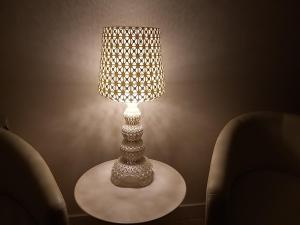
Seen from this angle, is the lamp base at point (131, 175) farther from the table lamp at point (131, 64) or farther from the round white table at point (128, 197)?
the table lamp at point (131, 64)

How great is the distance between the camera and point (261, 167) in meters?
1.50

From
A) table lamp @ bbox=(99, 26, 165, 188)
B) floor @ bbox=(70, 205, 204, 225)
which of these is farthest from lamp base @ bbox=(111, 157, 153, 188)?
floor @ bbox=(70, 205, 204, 225)

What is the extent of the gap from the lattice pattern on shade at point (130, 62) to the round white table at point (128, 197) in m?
0.41

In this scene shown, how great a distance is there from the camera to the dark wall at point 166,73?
1.44m

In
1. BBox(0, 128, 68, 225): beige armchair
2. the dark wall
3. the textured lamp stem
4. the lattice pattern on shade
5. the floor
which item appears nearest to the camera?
BBox(0, 128, 68, 225): beige armchair

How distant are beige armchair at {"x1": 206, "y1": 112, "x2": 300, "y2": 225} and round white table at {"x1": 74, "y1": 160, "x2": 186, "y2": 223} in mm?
237

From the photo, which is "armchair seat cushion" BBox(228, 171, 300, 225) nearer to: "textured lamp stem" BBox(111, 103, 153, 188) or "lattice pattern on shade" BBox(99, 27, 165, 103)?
"textured lamp stem" BBox(111, 103, 153, 188)

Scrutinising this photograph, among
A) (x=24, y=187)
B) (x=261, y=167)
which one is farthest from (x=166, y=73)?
(x=24, y=187)

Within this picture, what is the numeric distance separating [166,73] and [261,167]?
0.67 m

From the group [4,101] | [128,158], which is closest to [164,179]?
[128,158]

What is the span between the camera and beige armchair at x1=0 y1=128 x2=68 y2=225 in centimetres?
105

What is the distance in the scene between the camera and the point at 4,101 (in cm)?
152

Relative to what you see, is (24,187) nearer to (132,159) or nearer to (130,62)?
(132,159)

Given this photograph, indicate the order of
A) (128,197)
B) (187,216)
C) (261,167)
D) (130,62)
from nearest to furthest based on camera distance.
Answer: (130,62)
(128,197)
(261,167)
(187,216)
